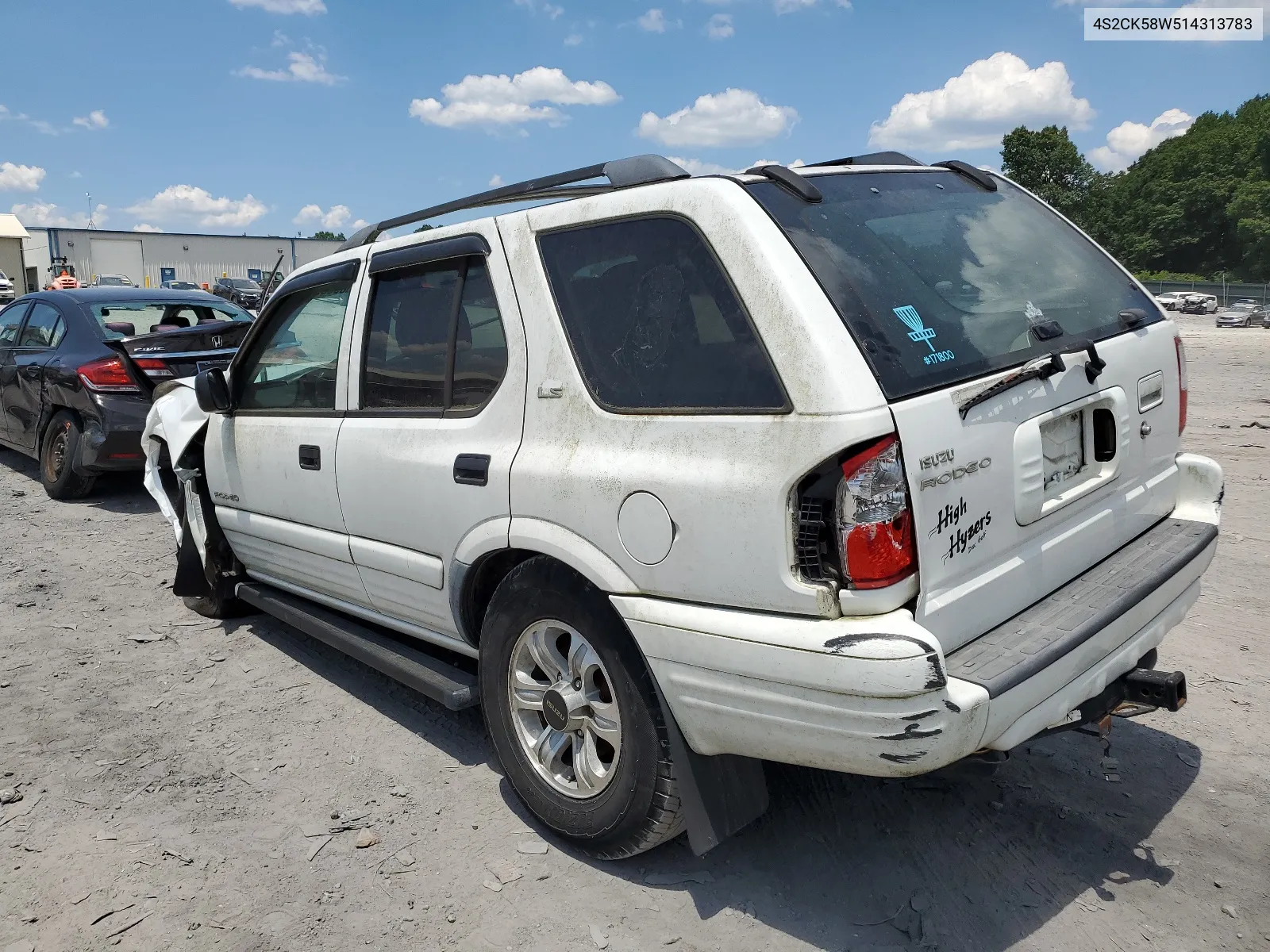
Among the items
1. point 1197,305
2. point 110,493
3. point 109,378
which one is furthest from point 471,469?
point 1197,305

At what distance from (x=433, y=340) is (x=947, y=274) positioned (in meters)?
1.73

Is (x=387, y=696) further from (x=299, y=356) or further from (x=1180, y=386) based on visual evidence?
(x=1180, y=386)

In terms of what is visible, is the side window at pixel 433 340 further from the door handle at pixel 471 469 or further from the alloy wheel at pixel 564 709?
the alloy wheel at pixel 564 709

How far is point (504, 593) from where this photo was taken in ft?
10.1

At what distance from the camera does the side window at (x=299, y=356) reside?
401 cm

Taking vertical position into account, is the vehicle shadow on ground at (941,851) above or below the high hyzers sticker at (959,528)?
below

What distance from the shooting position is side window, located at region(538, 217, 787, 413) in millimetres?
2494

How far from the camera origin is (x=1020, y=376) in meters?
2.59

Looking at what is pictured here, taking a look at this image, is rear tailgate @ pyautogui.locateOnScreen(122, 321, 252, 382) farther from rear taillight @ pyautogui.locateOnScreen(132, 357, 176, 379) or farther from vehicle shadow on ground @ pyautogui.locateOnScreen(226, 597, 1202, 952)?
vehicle shadow on ground @ pyautogui.locateOnScreen(226, 597, 1202, 952)

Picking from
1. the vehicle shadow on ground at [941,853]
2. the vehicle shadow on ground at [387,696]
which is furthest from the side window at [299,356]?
the vehicle shadow on ground at [941,853]

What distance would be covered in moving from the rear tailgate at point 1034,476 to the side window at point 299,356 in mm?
2516

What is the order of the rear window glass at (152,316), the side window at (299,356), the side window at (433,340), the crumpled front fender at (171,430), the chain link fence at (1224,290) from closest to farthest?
the side window at (433,340) < the side window at (299,356) < the crumpled front fender at (171,430) < the rear window glass at (152,316) < the chain link fence at (1224,290)

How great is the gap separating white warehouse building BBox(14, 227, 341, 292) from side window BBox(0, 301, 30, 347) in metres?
50.2

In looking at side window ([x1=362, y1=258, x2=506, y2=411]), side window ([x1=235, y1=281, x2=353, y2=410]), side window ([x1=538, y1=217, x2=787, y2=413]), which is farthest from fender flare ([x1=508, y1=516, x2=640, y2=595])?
side window ([x1=235, y1=281, x2=353, y2=410])
